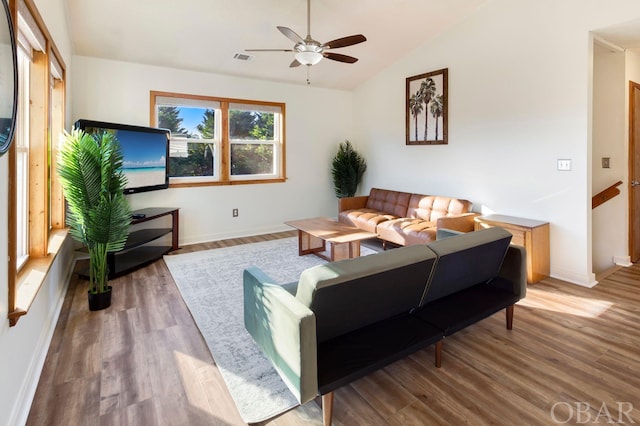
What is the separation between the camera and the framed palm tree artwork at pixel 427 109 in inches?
Result: 197

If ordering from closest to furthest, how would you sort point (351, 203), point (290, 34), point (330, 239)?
point (290, 34) < point (330, 239) < point (351, 203)

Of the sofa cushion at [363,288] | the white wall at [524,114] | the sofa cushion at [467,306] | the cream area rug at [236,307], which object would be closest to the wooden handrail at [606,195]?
the white wall at [524,114]

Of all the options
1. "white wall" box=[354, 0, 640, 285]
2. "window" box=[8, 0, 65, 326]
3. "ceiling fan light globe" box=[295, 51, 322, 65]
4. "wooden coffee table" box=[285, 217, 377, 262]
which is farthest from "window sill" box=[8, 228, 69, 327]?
"white wall" box=[354, 0, 640, 285]

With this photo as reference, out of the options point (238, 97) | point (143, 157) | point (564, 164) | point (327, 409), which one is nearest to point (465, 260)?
point (327, 409)

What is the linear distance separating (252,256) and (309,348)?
330 centimetres

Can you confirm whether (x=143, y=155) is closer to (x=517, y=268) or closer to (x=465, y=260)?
(x=465, y=260)

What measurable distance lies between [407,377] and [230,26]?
4228 millimetres

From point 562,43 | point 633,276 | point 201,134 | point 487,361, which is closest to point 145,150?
point 201,134

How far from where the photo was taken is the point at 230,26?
4234 millimetres

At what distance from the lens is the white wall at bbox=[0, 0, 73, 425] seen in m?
1.59

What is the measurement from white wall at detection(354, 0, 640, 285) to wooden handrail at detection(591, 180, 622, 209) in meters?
0.65

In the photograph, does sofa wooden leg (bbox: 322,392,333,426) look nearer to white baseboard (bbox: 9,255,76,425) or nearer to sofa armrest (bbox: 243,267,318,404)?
sofa armrest (bbox: 243,267,318,404)

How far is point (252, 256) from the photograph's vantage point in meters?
4.72

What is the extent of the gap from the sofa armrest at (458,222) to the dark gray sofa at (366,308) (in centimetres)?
156
